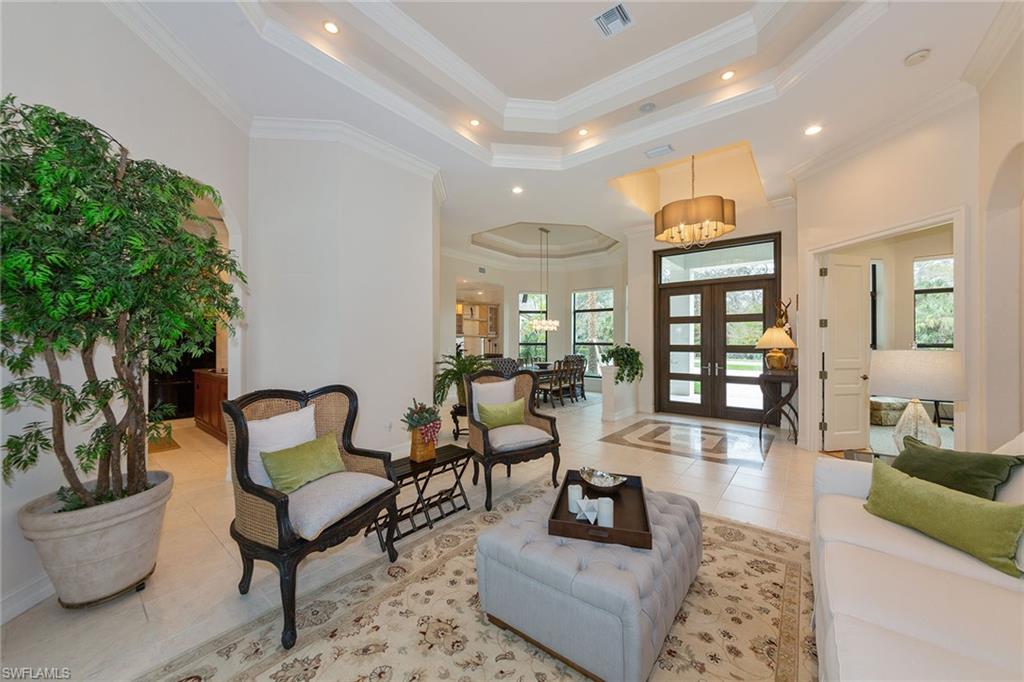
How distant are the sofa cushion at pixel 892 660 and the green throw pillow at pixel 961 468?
100cm

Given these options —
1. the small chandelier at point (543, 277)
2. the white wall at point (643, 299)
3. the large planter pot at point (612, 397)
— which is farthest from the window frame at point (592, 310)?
the large planter pot at point (612, 397)

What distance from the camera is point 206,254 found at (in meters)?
2.05

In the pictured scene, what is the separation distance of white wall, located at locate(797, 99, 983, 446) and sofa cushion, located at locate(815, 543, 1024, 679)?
8.42 ft

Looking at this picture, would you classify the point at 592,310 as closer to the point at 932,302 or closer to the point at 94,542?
the point at 932,302

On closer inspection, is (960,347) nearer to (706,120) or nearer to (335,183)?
(706,120)

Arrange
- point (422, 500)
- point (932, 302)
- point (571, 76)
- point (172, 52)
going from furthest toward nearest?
point (932, 302) → point (571, 76) → point (422, 500) → point (172, 52)

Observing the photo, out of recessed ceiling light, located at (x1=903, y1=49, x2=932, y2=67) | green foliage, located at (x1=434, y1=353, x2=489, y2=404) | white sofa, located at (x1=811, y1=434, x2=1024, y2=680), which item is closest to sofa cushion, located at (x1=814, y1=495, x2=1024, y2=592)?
white sofa, located at (x1=811, y1=434, x2=1024, y2=680)

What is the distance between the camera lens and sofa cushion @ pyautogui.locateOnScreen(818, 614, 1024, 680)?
3.56 feet

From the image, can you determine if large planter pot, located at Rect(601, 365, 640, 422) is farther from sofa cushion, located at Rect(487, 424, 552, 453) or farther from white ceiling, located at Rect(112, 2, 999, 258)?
white ceiling, located at Rect(112, 2, 999, 258)

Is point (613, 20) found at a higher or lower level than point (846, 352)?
higher

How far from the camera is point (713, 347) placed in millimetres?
6625

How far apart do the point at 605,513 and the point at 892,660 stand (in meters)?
1.01

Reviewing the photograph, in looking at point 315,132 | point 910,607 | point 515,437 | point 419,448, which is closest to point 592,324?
point 515,437

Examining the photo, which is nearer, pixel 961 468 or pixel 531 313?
pixel 961 468
